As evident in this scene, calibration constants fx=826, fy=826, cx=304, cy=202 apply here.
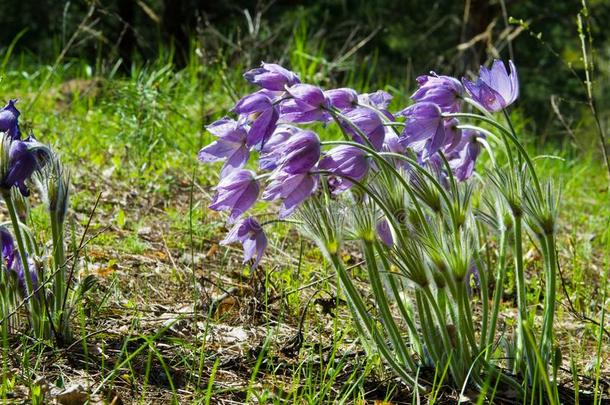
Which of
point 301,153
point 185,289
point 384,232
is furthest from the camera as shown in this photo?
point 185,289

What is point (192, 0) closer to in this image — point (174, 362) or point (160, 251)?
point (160, 251)

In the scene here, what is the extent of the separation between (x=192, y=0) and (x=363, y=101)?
35.2 feet

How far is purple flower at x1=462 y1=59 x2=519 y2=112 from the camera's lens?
180 cm

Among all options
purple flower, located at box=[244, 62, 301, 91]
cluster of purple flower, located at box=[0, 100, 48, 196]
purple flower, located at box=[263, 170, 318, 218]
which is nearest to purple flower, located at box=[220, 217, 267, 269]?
purple flower, located at box=[263, 170, 318, 218]

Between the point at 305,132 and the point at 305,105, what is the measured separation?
0.08 metres

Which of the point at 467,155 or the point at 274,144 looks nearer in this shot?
the point at 274,144

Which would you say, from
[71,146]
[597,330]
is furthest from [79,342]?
[71,146]

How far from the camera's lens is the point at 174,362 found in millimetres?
2000

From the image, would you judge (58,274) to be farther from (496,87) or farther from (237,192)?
(496,87)

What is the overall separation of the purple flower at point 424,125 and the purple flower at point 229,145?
1.18 ft

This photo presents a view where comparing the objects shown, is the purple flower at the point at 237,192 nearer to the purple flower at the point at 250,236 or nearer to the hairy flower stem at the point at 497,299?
the purple flower at the point at 250,236

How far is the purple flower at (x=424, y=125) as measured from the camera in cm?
172

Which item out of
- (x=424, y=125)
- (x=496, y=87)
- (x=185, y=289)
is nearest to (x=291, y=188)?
(x=424, y=125)

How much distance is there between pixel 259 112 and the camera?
1740 millimetres
